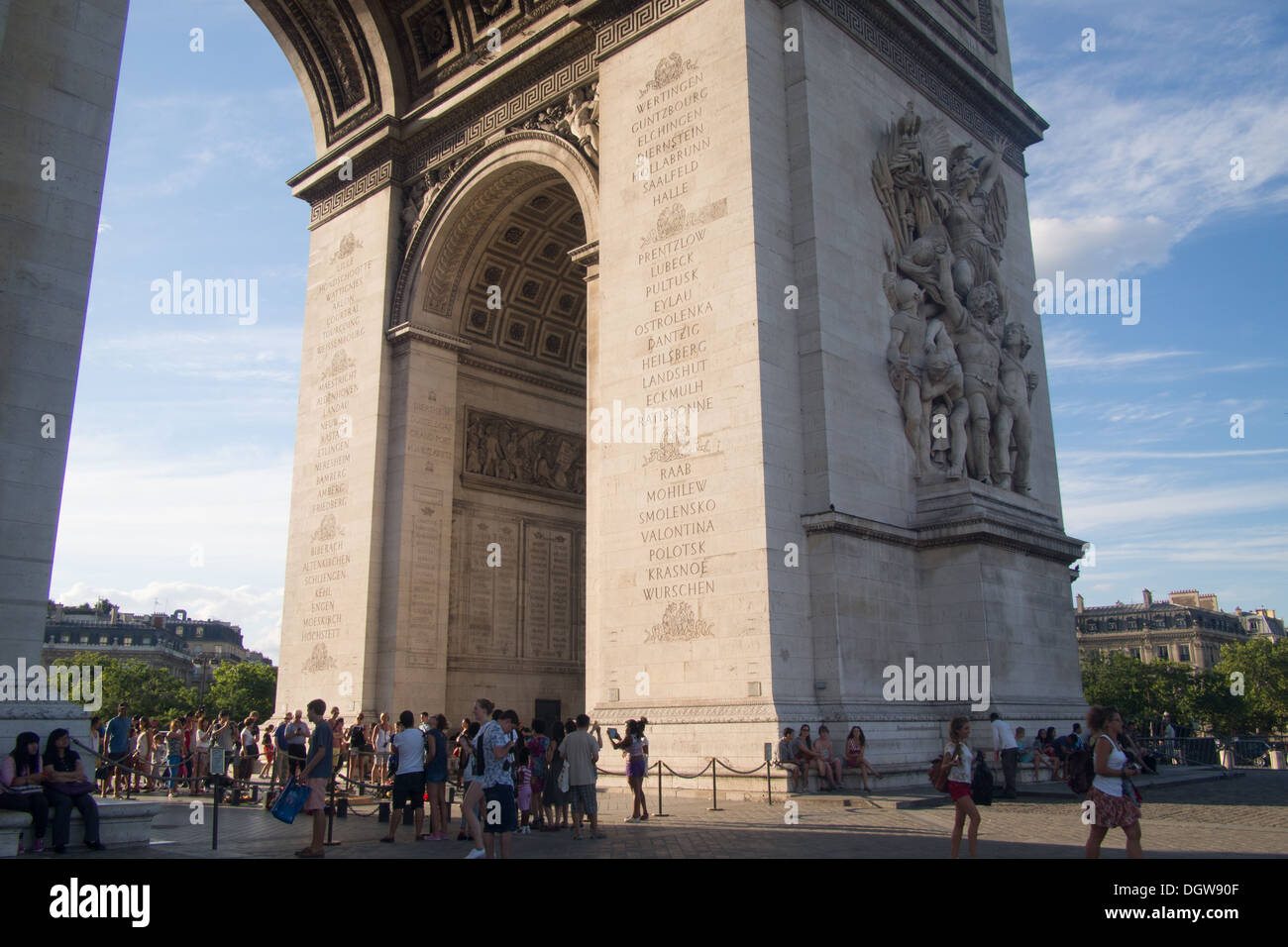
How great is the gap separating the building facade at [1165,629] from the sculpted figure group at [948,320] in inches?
3059

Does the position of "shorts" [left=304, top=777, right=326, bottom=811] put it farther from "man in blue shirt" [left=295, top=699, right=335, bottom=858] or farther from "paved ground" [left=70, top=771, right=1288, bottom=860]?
"paved ground" [left=70, top=771, right=1288, bottom=860]

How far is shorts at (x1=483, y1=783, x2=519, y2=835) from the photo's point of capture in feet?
34.4

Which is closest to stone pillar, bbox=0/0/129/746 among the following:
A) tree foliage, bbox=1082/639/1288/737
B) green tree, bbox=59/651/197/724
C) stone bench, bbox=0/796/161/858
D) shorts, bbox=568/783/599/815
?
stone bench, bbox=0/796/161/858

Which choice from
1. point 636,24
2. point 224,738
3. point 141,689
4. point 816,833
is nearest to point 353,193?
point 636,24

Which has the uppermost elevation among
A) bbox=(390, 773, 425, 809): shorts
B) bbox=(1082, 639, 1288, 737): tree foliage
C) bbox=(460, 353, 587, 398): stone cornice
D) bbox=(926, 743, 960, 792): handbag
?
bbox=(460, 353, 587, 398): stone cornice

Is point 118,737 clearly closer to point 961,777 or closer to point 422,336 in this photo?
point 422,336

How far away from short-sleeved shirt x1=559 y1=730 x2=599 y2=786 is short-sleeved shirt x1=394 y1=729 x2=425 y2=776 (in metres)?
1.86

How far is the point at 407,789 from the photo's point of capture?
12.8m

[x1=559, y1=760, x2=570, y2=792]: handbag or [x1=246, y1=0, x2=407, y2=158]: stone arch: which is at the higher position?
[x1=246, y1=0, x2=407, y2=158]: stone arch

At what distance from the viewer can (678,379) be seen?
765 inches

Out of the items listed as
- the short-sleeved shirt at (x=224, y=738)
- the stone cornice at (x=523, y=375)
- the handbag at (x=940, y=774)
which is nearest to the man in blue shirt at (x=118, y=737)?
the short-sleeved shirt at (x=224, y=738)

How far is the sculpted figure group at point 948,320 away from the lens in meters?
21.3

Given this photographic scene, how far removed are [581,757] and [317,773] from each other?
328 cm
